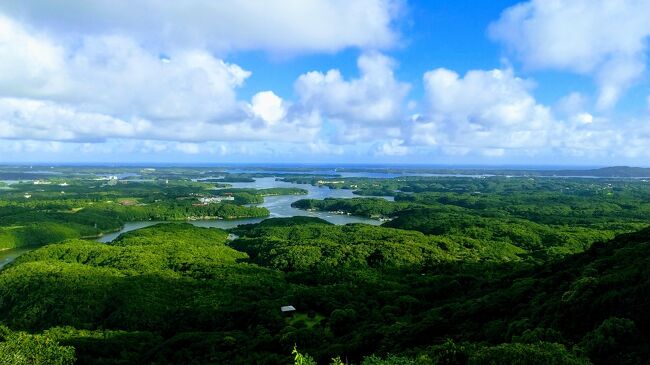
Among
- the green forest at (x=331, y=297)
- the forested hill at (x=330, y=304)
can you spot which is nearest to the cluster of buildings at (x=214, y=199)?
the green forest at (x=331, y=297)

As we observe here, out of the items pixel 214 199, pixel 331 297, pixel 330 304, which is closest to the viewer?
pixel 330 304

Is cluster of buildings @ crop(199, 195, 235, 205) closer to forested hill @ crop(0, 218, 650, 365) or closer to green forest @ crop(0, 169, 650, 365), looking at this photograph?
green forest @ crop(0, 169, 650, 365)

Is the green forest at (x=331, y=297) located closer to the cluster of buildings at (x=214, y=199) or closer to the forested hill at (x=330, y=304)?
the forested hill at (x=330, y=304)

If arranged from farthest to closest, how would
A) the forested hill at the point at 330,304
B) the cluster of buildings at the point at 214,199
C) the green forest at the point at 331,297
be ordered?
the cluster of buildings at the point at 214,199, the green forest at the point at 331,297, the forested hill at the point at 330,304

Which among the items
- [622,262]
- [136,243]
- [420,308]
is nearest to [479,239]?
[420,308]

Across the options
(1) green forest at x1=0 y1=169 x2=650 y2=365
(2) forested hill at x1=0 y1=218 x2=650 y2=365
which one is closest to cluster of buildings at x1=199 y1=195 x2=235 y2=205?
(1) green forest at x1=0 y1=169 x2=650 y2=365

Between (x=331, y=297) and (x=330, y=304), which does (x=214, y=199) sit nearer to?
(x=331, y=297)

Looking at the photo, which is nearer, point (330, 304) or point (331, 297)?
point (330, 304)

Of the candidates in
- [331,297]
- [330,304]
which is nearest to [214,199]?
[331,297]
